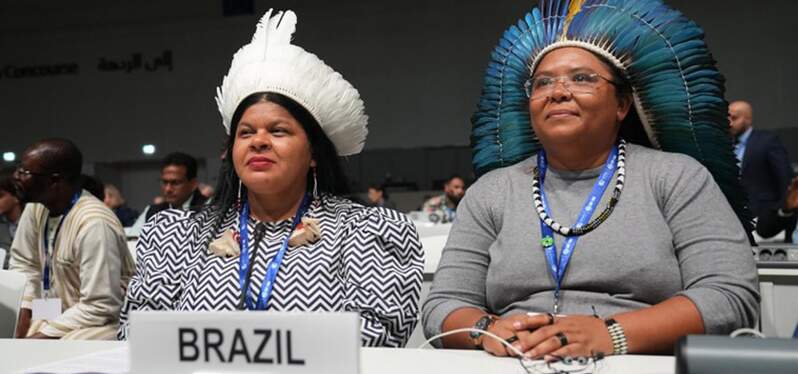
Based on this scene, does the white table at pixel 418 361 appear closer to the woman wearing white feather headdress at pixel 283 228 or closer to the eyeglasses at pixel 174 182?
the woman wearing white feather headdress at pixel 283 228

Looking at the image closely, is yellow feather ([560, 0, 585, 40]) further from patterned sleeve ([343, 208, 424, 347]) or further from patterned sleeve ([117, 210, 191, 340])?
patterned sleeve ([117, 210, 191, 340])

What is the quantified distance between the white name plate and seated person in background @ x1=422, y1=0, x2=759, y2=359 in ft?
1.47

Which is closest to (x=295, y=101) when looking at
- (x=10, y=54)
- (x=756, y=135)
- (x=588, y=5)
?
(x=588, y=5)

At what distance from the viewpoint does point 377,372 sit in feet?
3.70

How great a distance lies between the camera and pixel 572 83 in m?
1.72

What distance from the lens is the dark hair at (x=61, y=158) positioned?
2910 mm

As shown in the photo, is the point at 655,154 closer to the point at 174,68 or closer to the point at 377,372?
the point at 377,372

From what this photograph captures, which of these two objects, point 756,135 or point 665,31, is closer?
point 665,31

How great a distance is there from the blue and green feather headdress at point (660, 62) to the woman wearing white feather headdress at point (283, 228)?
536 mm

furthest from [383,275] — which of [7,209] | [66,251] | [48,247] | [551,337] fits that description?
[7,209]

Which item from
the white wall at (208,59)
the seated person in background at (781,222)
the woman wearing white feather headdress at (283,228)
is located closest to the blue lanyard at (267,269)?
the woman wearing white feather headdress at (283,228)

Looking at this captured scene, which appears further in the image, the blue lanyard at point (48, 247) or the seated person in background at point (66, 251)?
the blue lanyard at point (48, 247)

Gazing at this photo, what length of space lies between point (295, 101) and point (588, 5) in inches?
28.8

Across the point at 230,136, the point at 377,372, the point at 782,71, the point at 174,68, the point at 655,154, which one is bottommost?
the point at 377,372
